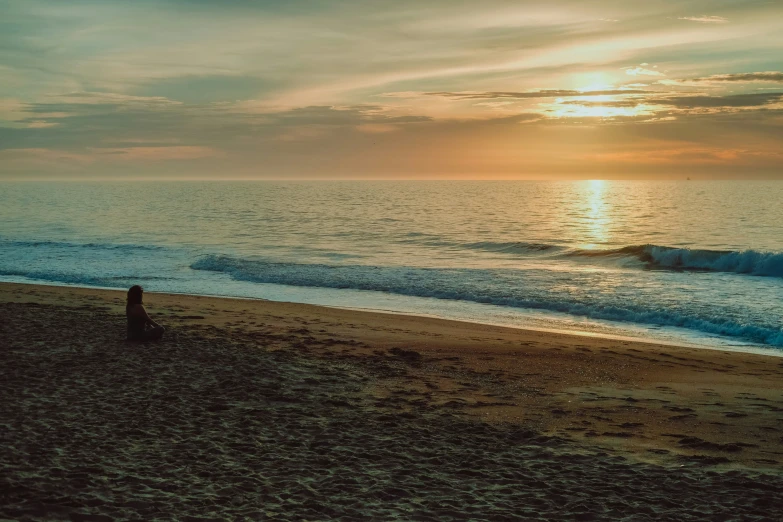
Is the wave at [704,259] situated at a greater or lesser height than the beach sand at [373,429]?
greater

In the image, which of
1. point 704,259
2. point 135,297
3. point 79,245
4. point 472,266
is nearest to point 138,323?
point 135,297

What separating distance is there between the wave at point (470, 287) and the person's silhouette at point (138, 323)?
1293 cm

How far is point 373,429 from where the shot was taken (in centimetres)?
867

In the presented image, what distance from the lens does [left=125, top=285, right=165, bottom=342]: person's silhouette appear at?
13.1 meters

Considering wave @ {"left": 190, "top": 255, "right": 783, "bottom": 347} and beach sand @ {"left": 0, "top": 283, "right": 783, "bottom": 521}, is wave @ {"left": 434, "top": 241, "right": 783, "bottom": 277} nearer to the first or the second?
wave @ {"left": 190, "top": 255, "right": 783, "bottom": 347}

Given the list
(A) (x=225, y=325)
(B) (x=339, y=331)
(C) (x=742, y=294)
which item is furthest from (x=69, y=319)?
(C) (x=742, y=294)

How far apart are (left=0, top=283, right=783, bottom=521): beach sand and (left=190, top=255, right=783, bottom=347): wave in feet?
13.0

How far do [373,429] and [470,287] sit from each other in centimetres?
1785

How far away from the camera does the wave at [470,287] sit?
19.4m

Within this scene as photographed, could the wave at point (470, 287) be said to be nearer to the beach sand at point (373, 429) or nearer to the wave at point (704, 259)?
the beach sand at point (373, 429)

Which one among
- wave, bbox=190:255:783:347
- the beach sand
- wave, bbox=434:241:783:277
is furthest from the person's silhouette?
wave, bbox=434:241:783:277

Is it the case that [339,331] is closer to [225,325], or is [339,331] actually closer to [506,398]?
[225,325]

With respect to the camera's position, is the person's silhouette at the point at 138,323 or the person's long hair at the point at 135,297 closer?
the person's silhouette at the point at 138,323

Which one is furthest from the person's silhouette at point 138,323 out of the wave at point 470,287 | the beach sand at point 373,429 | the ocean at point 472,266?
the wave at point 470,287
